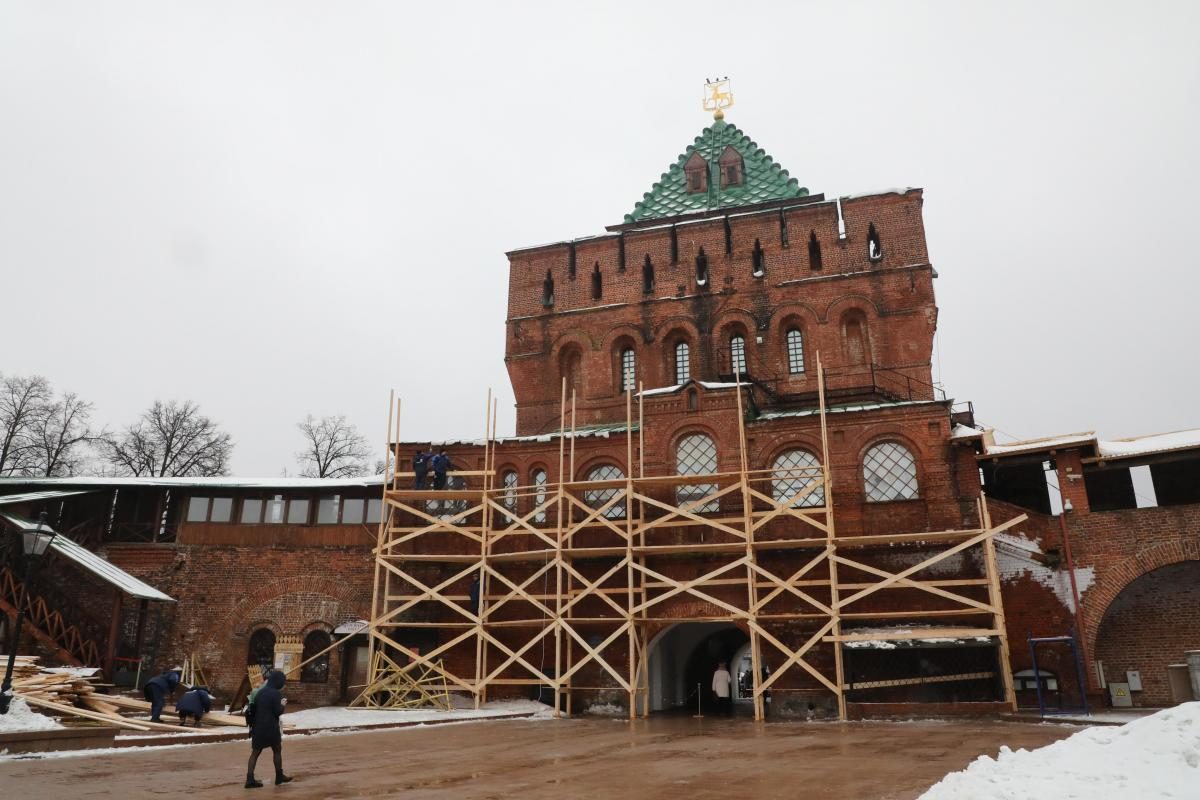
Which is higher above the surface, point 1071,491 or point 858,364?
point 858,364

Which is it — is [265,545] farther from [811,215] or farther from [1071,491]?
[1071,491]

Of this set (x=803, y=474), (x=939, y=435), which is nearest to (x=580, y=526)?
(x=803, y=474)

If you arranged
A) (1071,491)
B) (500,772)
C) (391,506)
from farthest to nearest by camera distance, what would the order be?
(391,506)
(1071,491)
(500,772)

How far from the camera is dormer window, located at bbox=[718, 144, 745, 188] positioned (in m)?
29.8

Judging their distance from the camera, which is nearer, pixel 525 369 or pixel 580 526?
pixel 580 526

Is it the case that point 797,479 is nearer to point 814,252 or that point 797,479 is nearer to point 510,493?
point 510,493

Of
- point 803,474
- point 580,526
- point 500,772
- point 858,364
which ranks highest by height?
point 858,364

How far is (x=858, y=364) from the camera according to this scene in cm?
2445

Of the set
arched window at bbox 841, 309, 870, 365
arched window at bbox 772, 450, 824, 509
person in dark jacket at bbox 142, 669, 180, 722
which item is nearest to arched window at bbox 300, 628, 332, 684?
person in dark jacket at bbox 142, 669, 180, 722

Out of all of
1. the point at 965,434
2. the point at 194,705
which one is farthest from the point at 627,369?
the point at 194,705

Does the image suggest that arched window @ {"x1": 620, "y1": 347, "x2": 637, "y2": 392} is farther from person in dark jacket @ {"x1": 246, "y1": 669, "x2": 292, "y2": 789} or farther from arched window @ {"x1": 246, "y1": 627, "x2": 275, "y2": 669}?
person in dark jacket @ {"x1": 246, "y1": 669, "x2": 292, "y2": 789}

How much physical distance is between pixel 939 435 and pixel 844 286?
6708mm

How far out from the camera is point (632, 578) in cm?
1953

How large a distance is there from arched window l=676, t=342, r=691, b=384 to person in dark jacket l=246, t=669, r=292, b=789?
1865 centimetres
